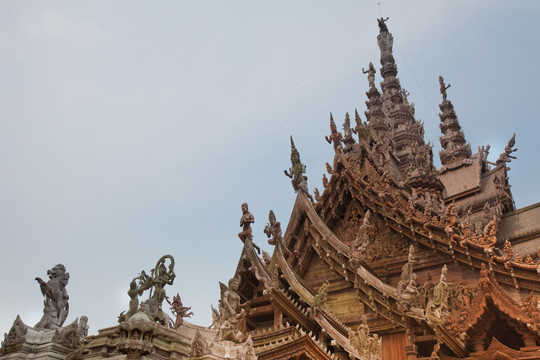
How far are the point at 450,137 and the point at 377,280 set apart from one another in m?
13.2

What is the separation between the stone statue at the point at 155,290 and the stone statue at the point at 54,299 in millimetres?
2788

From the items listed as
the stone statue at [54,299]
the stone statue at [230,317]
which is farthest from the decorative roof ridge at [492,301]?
the stone statue at [54,299]

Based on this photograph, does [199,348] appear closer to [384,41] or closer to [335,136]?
[335,136]

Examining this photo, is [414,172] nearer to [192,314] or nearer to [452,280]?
[452,280]

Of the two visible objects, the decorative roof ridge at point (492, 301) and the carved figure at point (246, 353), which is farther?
the decorative roof ridge at point (492, 301)

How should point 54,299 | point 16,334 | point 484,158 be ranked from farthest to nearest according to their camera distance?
point 484,158 → point 54,299 → point 16,334

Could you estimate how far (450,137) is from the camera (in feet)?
74.0

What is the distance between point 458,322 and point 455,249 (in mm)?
3035

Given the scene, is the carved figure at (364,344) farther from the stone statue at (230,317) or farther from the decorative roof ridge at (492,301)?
the stone statue at (230,317)

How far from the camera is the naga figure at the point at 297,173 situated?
13.9 meters

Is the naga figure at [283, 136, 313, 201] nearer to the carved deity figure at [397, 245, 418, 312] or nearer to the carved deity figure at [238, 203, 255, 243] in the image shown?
the carved deity figure at [238, 203, 255, 243]

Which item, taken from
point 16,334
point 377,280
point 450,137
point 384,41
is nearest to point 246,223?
point 377,280

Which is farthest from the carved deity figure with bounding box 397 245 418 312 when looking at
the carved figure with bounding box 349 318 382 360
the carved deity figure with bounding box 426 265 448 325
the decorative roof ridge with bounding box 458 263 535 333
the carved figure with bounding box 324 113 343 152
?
the carved figure with bounding box 324 113 343 152

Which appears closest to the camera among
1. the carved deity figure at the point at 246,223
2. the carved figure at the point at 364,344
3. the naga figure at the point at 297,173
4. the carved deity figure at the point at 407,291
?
the carved figure at the point at 364,344
